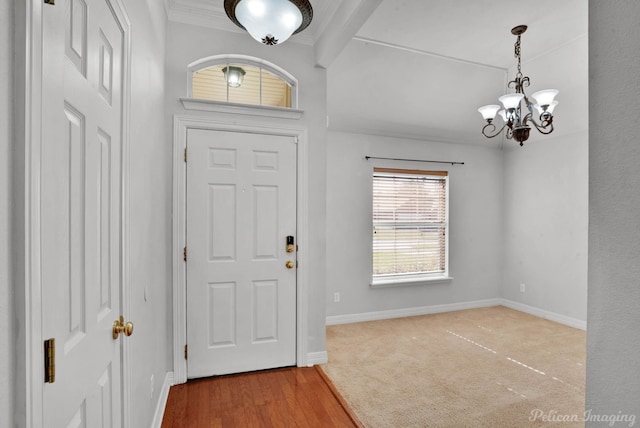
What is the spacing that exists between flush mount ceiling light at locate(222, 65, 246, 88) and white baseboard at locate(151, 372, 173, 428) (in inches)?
94.2

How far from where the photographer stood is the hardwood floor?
2.18m

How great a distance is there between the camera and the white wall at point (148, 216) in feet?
5.19

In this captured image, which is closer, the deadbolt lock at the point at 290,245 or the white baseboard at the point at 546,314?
the deadbolt lock at the point at 290,245

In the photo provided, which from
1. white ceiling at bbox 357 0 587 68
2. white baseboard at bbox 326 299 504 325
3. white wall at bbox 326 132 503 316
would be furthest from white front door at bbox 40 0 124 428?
white baseboard at bbox 326 299 504 325

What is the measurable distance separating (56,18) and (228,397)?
2.46 metres

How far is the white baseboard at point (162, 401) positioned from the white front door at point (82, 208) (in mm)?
810

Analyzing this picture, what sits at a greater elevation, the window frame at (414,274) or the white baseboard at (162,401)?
the window frame at (414,274)

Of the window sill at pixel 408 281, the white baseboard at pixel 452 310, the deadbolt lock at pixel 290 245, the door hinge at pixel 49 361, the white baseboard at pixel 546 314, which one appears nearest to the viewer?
the door hinge at pixel 49 361

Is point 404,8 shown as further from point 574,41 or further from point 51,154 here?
point 51,154

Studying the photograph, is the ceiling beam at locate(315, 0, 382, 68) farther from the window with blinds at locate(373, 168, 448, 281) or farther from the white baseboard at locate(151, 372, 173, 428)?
the white baseboard at locate(151, 372, 173, 428)

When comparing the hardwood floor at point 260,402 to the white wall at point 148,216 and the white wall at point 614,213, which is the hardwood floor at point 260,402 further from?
the white wall at point 614,213

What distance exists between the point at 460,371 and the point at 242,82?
316 cm

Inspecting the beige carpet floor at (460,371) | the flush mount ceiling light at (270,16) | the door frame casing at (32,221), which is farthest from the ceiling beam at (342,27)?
the beige carpet floor at (460,371)

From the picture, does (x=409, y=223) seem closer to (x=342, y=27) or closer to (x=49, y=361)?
(x=342, y=27)
